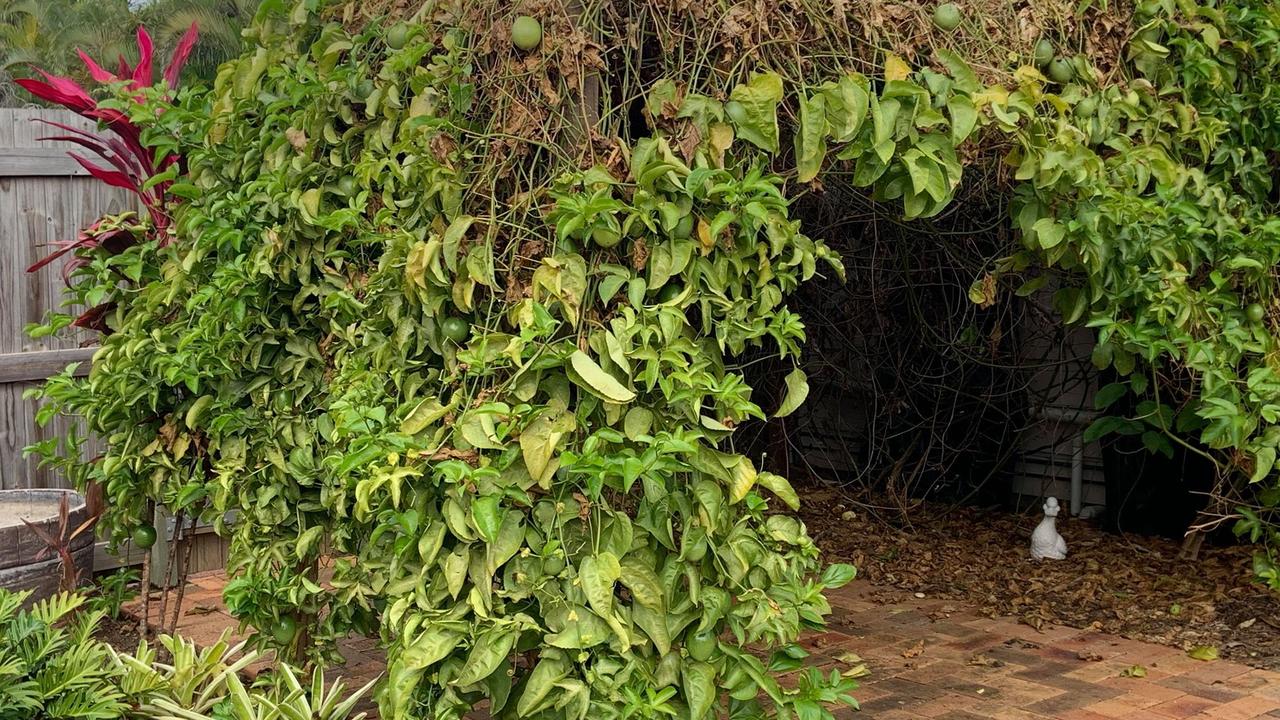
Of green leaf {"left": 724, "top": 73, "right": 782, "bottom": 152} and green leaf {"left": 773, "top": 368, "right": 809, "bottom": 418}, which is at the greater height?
green leaf {"left": 724, "top": 73, "right": 782, "bottom": 152}

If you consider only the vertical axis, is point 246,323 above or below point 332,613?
above

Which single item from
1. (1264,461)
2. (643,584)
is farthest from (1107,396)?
(643,584)

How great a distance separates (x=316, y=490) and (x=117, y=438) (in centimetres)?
72

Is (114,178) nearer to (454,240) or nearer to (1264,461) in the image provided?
(454,240)

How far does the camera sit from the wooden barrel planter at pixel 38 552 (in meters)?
3.76

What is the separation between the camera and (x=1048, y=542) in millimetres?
5527

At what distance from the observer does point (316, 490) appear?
10.4 ft

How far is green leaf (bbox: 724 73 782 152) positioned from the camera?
241cm

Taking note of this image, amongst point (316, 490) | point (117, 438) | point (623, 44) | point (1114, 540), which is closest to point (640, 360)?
point (623, 44)

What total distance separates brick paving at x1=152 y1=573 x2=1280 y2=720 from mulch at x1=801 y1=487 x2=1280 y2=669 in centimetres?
18

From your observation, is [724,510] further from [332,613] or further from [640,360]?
[332,613]

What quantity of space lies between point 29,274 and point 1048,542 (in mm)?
4327

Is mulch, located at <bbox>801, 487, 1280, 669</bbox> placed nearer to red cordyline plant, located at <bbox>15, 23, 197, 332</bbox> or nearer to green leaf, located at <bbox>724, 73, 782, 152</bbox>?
green leaf, located at <bbox>724, 73, 782, 152</bbox>

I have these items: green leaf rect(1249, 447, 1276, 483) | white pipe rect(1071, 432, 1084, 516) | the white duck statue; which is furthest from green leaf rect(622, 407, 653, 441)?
white pipe rect(1071, 432, 1084, 516)
